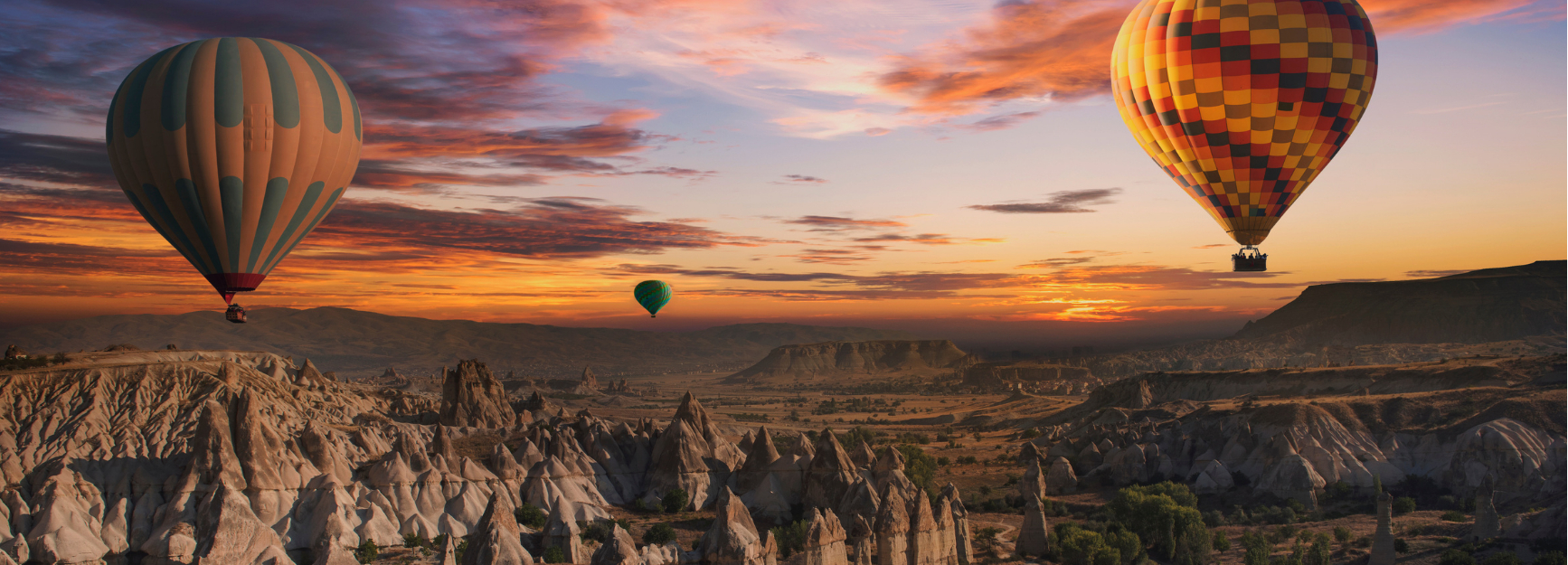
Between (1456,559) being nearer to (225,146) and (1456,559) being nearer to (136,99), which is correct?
(225,146)

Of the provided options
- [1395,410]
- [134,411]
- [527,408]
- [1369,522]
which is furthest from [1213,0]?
[527,408]

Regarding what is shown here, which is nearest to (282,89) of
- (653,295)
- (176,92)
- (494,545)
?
(176,92)

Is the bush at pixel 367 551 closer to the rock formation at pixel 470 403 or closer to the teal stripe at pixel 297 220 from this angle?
the teal stripe at pixel 297 220

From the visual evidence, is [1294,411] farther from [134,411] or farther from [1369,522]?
[134,411]

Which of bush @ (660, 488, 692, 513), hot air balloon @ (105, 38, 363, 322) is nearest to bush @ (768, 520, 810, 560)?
bush @ (660, 488, 692, 513)

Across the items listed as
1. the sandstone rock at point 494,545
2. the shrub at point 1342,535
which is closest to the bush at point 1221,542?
the shrub at point 1342,535

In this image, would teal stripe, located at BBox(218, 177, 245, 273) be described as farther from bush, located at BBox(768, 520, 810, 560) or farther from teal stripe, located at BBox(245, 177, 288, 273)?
bush, located at BBox(768, 520, 810, 560)
